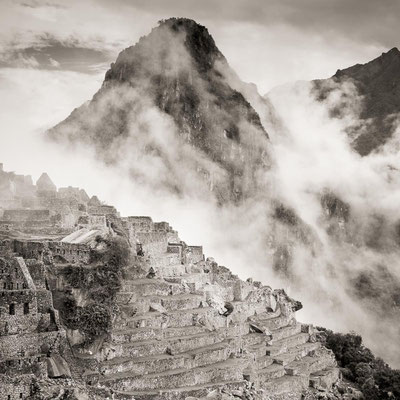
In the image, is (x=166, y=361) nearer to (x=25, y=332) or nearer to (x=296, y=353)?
(x=25, y=332)

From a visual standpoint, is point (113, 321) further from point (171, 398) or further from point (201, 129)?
point (201, 129)

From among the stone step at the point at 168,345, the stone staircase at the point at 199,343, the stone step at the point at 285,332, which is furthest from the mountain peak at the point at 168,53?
the stone step at the point at 168,345

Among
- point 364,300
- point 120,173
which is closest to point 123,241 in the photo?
point 120,173

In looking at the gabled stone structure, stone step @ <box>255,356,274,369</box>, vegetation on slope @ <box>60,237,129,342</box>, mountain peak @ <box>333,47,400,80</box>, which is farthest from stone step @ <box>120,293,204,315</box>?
mountain peak @ <box>333,47,400,80</box>

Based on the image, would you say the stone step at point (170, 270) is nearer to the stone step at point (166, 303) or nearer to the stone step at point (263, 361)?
the stone step at point (166, 303)

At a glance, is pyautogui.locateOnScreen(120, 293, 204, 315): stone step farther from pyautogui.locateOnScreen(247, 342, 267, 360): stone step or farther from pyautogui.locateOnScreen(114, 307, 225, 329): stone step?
pyautogui.locateOnScreen(247, 342, 267, 360): stone step
